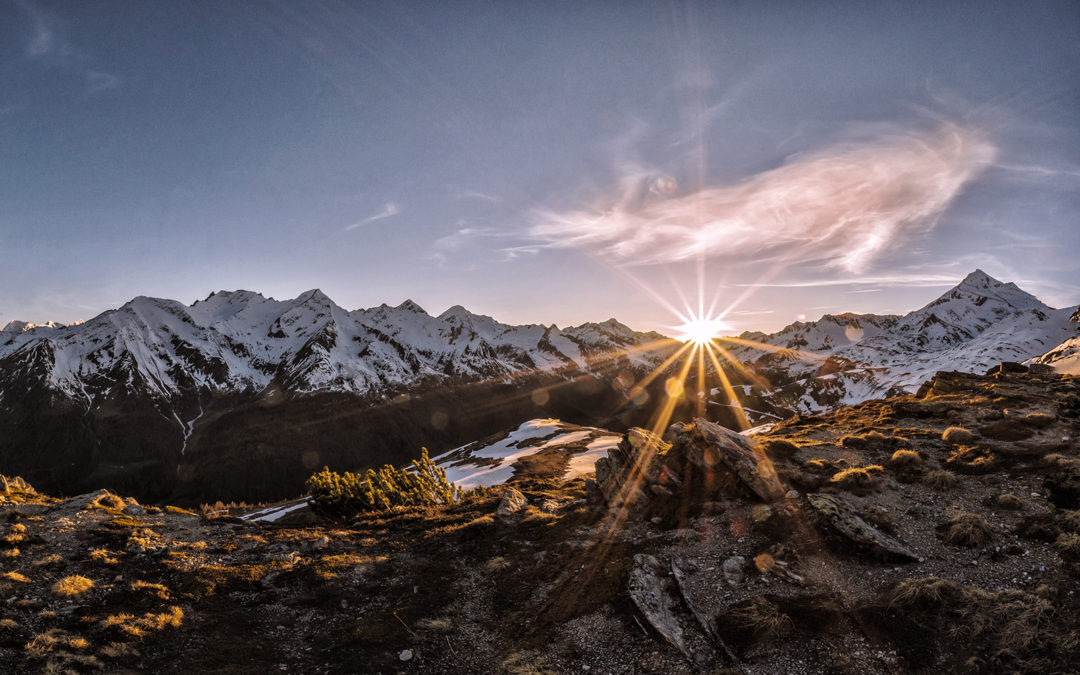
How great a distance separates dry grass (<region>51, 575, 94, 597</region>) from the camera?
15031mm

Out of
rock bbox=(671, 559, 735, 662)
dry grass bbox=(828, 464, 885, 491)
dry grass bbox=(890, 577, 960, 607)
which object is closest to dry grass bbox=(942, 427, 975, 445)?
dry grass bbox=(828, 464, 885, 491)

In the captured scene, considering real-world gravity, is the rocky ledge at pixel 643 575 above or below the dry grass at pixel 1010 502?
below

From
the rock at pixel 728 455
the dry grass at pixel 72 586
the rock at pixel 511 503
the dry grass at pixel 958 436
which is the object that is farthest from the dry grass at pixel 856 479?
the dry grass at pixel 72 586

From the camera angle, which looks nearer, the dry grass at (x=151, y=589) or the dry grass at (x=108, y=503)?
the dry grass at (x=151, y=589)

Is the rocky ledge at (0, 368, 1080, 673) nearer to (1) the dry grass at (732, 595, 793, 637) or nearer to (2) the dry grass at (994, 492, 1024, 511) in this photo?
(1) the dry grass at (732, 595, 793, 637)

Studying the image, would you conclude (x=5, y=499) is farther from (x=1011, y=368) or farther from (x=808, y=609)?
(x=1011, y=368)

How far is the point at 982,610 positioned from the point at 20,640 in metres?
27.0

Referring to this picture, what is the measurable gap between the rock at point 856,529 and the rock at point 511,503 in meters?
16.5

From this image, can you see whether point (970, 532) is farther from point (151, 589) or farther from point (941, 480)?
point (151, 589)

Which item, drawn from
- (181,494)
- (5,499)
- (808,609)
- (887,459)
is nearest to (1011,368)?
(887,459)

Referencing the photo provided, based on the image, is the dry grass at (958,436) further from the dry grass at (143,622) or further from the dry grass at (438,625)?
the dry grass at (143,622)

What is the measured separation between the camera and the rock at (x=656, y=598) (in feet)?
44.0

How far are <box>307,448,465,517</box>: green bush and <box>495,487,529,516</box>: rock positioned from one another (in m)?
9.10

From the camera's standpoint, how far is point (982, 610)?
11.7 m
